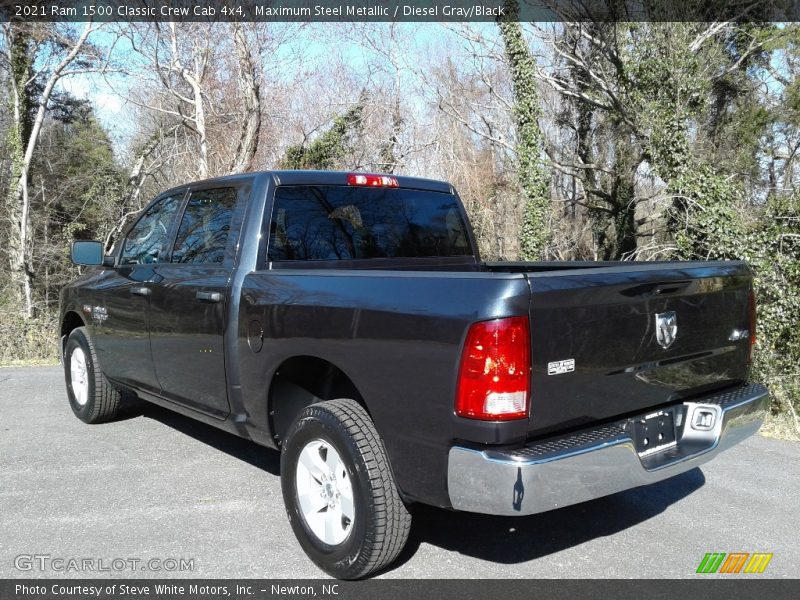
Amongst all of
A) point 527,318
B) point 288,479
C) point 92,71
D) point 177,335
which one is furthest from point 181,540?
point 92,71

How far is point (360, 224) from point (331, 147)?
20.8 m

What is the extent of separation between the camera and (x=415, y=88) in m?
28.2

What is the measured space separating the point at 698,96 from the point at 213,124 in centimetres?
1530

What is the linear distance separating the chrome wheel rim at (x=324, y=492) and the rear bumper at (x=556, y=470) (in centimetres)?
68

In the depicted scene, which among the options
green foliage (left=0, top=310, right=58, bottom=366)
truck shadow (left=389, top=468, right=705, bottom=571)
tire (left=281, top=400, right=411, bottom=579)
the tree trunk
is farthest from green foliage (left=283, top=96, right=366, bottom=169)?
tire (left=281, top=400, right=411, bottom=579)

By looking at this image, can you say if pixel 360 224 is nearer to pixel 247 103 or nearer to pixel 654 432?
pixel 654 432

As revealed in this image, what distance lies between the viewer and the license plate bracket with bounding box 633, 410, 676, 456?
10.4ft

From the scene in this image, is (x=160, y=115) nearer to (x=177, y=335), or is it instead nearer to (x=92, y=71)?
(x=92, y=71)

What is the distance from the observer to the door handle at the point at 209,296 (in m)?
4.14

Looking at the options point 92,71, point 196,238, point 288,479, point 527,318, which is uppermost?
point 92,71

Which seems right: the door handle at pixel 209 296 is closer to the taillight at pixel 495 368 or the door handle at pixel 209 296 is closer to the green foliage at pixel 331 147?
the taillight at pixel 495 368

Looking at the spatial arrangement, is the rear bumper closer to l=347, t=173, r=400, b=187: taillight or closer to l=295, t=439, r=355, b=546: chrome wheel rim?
l=295, t=439, r=355, b=546: chrome wheel rim

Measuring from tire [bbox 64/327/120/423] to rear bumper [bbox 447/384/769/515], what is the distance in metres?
4.06

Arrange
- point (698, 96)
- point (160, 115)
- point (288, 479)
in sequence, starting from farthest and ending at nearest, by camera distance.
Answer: point (160, 115) < point (698, 96) < point (288, 479)
